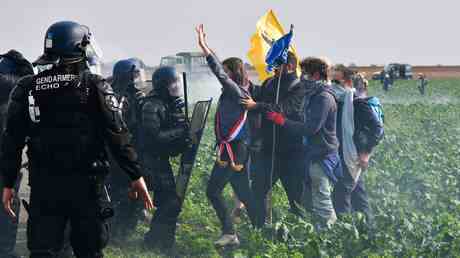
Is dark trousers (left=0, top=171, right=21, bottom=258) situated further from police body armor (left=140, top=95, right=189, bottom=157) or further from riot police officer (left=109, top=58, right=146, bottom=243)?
police body armor (left=140, top=95, right=189, bottom=157)

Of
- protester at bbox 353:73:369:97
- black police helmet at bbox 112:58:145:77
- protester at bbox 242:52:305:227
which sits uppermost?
black police helmet at bbox 112:58:145:77

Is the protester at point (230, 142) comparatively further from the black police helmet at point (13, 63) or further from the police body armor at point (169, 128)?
the black police helmet at point (13, 63)

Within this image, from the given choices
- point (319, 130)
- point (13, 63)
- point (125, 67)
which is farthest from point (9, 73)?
point (319, 130)

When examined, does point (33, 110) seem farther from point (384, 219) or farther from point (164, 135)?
point (384, 219)

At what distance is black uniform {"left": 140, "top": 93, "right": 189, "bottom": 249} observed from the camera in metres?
6.88

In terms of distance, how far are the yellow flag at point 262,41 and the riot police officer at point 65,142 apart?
4.21 m

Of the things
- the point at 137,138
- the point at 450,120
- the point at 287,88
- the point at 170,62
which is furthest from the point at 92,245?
the point at 170,62

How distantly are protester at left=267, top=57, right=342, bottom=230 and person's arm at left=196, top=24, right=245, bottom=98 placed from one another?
1.38ft

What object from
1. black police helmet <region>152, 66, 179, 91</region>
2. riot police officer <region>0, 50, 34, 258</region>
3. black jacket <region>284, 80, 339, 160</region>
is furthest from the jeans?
riot police officer <region>0, 50, 34, 258</region>

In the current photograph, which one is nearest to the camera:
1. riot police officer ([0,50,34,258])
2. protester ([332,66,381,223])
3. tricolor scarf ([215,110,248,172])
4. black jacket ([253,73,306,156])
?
riot police officer ([0,50,34,258])

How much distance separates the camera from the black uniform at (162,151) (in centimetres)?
Result: 688

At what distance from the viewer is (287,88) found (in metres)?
7.30

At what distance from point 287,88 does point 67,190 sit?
11.4 feet

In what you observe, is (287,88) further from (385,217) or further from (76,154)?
(76,154)
